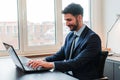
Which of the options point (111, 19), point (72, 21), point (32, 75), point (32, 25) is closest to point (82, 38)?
point (72, 21)

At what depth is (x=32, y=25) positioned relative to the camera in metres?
3.52

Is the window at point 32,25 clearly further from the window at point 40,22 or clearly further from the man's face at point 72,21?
the man's face at point 72,21

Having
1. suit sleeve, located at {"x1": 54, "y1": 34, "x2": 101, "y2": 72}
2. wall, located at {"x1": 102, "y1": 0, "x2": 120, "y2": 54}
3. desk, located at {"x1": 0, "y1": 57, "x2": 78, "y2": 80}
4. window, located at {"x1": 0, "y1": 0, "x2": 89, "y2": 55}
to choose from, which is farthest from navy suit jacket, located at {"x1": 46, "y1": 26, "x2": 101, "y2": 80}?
wall, located at {"x1": 102, "y1": 0, "x2": 120, "y2": 54}

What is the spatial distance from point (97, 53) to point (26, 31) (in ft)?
5.54

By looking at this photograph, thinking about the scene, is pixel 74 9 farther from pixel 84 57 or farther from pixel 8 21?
pixel 8 21

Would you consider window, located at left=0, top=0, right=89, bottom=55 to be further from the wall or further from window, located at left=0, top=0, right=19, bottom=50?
the wall

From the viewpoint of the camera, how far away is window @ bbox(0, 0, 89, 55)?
11.0 feet

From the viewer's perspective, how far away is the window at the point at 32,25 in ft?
11.0

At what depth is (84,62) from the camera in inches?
77.9

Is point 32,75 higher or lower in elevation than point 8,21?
lower

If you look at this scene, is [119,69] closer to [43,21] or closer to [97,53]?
[97,53]

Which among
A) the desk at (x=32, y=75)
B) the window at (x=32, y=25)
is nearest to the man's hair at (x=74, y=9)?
the desk at (x=32, y=75)

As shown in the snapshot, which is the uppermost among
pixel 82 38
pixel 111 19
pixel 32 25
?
pixel 111 19

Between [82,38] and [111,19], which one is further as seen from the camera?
[111,19]
